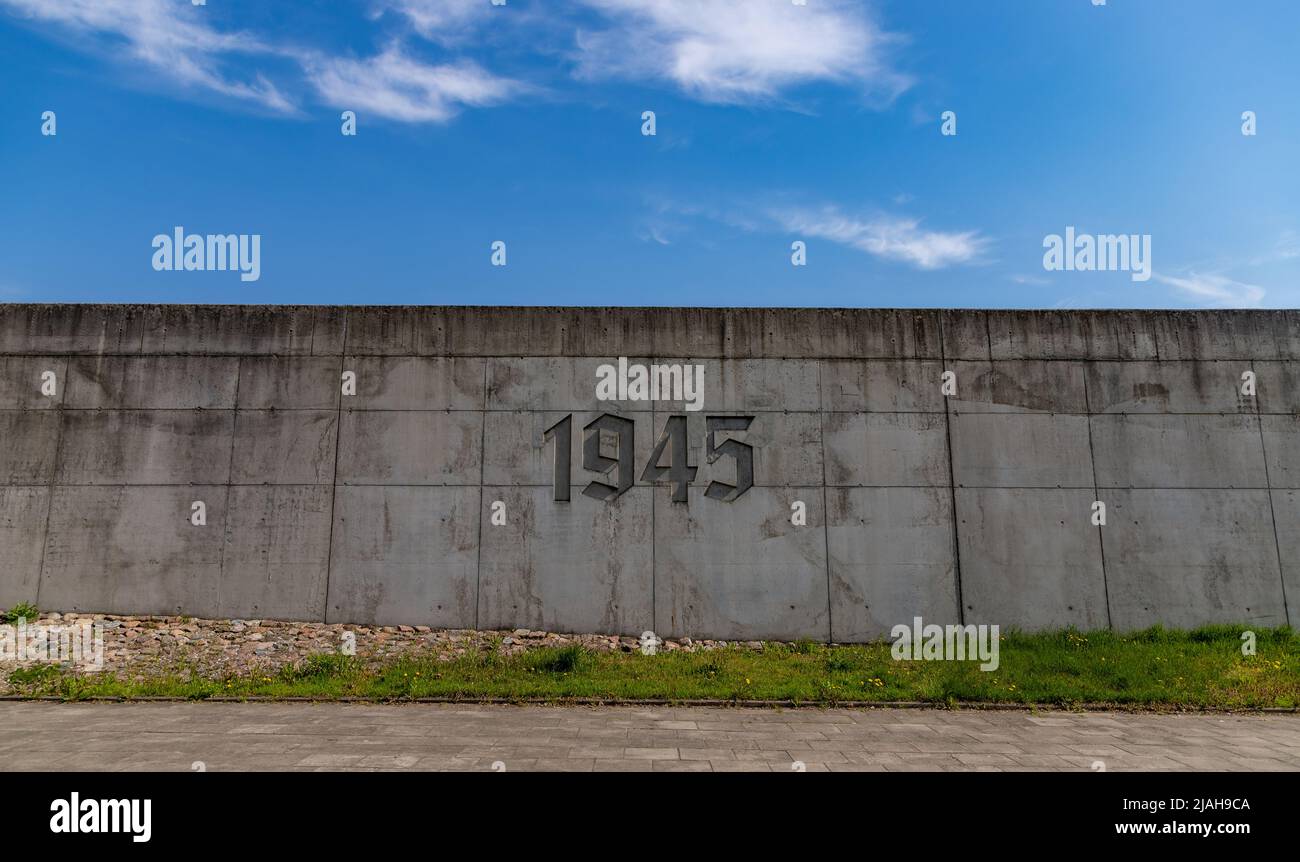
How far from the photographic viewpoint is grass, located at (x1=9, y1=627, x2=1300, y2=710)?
10250 mm

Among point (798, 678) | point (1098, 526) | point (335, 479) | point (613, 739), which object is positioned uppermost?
point (335, 479)

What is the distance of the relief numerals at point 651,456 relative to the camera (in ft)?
44.0

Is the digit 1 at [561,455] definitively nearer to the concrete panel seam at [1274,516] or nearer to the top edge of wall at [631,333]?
the top edge of wall at [631,333]

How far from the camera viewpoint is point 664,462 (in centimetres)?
1350

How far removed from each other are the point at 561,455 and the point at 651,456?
161cm

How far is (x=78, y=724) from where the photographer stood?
347 inches

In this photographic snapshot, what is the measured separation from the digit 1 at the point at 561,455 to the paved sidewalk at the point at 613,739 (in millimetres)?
4375

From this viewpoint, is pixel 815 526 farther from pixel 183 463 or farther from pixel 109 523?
pixel 109 523

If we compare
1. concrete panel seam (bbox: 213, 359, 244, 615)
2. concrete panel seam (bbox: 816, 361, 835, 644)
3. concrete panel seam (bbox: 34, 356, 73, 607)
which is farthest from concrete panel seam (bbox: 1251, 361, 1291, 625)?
concrete panel seam (bbox: 34, 356, 73, 607)

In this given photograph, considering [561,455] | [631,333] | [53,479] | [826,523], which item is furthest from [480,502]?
[53,479]

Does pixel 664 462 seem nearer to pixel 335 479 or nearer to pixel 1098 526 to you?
pixel 335 479
